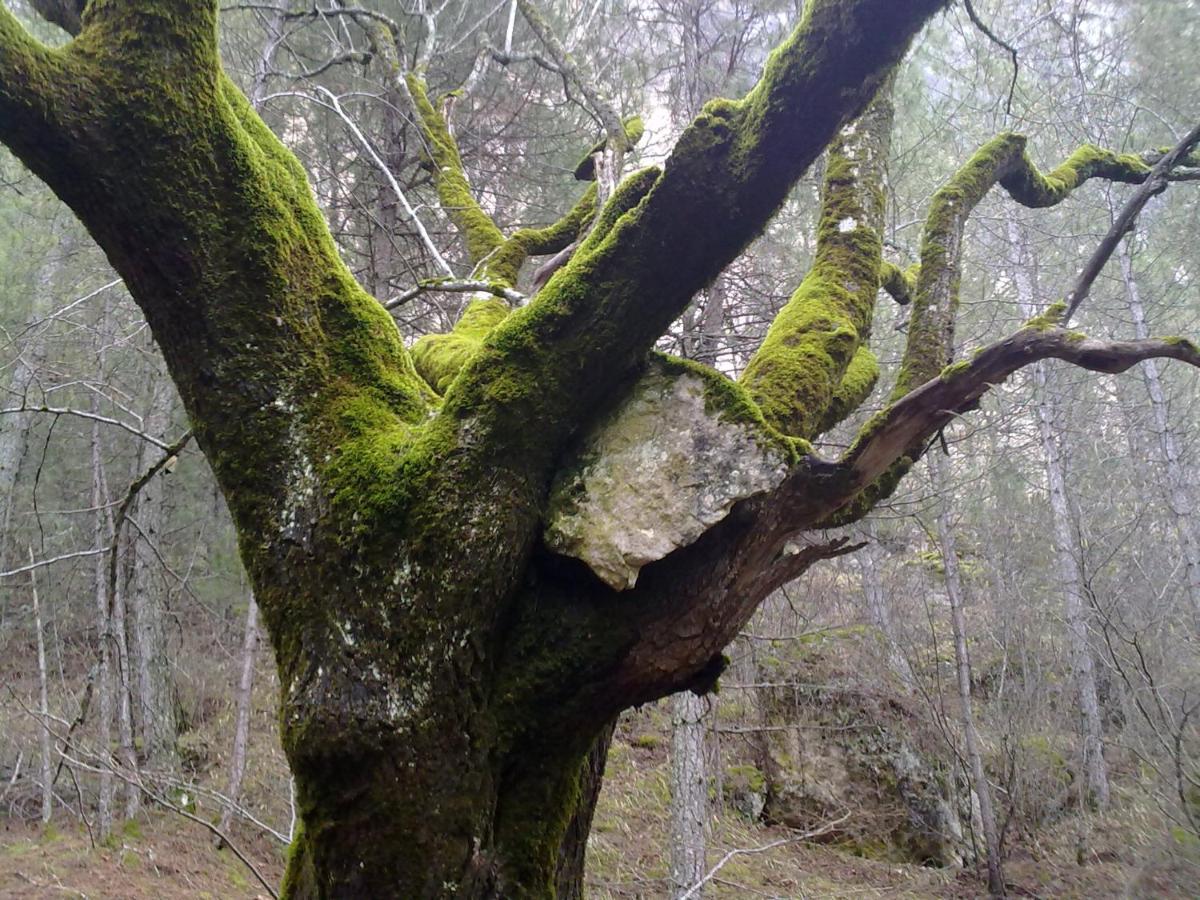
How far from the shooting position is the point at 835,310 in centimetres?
251

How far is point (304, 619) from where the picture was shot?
5.27 feet

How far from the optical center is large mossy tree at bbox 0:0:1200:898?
1506mm

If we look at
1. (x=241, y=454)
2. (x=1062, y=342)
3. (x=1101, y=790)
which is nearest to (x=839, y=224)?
(x=1062, y=342)

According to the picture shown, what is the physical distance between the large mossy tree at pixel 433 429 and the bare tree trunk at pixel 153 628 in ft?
20.9

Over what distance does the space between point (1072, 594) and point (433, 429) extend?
843 centimetres

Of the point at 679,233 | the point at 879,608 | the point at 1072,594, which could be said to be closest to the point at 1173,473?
the point at 1072,594

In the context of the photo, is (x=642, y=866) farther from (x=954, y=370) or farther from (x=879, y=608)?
(x=954, y=370)

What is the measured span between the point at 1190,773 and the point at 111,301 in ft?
29.5

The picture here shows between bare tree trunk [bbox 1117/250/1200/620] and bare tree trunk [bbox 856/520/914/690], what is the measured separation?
109 inches

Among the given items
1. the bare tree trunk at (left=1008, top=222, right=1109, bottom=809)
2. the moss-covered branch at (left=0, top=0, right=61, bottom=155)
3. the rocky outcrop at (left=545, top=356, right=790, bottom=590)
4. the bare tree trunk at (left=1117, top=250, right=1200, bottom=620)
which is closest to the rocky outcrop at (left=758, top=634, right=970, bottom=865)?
the bare tree trunk at (left=1008, top=222, right=1109, bottom=809)

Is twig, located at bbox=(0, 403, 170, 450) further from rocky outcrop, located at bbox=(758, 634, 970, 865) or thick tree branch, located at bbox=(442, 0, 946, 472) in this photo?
rocky outcrop, located at bbox=(758, 634, 970, 865)

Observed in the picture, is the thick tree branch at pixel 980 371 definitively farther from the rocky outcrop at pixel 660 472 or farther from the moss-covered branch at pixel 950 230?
the moss-covered branch at pixel 950 230

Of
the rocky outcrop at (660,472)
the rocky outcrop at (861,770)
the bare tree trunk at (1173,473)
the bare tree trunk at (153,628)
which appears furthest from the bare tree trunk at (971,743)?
the bare tree trunk at (153,628)

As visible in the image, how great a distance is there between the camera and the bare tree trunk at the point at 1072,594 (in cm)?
784
